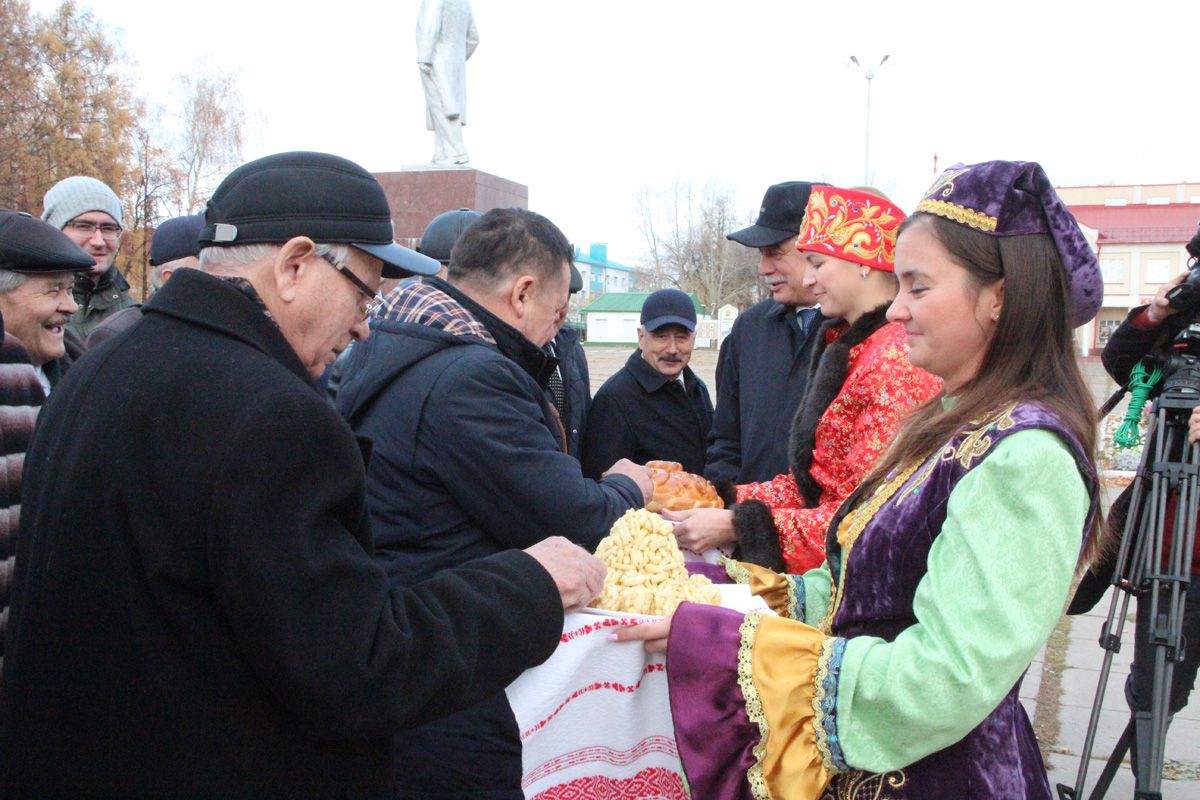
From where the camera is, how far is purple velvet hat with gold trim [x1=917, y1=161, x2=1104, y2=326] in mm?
1837

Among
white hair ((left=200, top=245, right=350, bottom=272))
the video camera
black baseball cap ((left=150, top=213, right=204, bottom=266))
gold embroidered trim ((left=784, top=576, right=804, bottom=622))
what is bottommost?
gold embroidered trim ((left=784, top=576, right=804, bottom=622))

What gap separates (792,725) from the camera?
69.1 inches

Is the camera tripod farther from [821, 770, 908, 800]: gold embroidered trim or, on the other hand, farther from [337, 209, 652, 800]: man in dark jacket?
[337, 209, 652, 800]: man in dark jacket

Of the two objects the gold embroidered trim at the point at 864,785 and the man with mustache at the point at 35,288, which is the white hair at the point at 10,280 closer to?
the man with mustache at the point at 35,288

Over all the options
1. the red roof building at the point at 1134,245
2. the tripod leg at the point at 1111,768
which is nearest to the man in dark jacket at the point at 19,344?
the tripod leg at the point at 1111,768

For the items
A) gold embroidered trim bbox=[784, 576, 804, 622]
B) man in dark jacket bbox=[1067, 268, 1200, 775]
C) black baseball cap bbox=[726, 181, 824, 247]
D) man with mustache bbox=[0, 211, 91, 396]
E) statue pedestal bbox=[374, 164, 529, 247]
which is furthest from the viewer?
statue pedestal bbox=[374, 164, 529, 247]

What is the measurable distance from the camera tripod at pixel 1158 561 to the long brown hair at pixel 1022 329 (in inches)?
79.4

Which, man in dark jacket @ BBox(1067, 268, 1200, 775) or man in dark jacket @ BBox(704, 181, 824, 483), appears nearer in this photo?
man in dark jacket @ BBox(1067, 268, 1200, 775)

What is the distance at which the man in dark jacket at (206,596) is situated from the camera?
144cm

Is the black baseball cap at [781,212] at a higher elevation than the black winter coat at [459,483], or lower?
higher

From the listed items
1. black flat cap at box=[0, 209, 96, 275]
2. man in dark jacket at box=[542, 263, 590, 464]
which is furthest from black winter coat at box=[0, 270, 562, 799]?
man in dark jacket at box=[542, 263, 590, 464]

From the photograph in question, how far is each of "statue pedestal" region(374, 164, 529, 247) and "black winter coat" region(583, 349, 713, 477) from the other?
6517 mm

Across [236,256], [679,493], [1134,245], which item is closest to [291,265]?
[236,256]

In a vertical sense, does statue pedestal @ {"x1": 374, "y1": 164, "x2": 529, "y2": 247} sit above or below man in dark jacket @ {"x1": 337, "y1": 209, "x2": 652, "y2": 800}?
above
